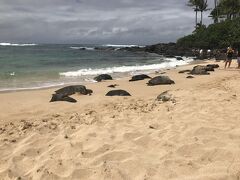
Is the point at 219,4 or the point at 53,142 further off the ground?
the point at 219,4

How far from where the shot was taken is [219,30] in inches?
2047

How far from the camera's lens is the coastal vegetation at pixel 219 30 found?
150ft

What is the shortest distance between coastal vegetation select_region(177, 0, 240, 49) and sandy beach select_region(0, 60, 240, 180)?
35.5 metres

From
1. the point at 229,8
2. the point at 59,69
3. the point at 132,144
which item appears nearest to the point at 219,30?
the point at 229,8

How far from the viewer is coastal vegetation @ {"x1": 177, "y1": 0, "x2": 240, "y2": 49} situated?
150 feet

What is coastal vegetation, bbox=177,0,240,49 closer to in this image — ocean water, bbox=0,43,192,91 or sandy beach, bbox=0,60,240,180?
ocean water, bbox=0,43,192,91

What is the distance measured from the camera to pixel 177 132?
5.58 m

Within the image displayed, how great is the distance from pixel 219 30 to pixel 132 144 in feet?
164

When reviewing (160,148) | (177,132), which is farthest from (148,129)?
(160,148)

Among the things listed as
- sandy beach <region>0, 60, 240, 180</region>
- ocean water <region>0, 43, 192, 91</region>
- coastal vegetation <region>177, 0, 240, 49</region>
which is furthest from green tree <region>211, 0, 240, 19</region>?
sandy beach <region>0, 60, 240, 180</region>

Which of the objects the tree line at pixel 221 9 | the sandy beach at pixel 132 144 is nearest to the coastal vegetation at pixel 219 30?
the tree line at pixel 221 9

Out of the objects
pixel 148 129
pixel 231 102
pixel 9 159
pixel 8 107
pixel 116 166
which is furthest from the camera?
pixel 8 107

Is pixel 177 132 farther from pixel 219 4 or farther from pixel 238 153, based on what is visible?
pixel 219 4

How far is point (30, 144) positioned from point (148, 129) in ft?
6.23
